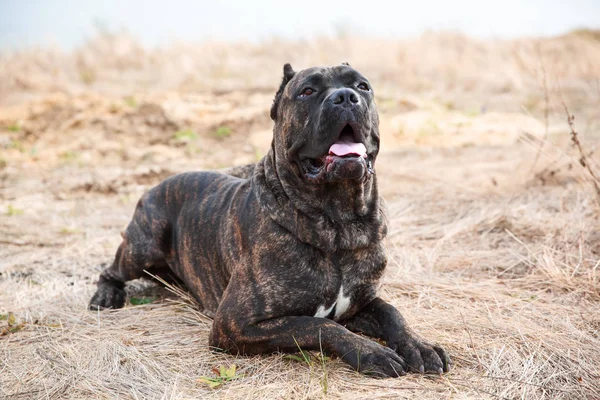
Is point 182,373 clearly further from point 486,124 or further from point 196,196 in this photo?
point 486,124

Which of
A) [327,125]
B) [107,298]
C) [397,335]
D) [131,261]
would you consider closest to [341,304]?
[397,335]

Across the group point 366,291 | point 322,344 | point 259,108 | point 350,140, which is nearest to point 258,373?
point 322,344

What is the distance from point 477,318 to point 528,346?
1.46 feet

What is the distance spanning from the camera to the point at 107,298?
4.34 m

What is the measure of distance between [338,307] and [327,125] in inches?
38.3

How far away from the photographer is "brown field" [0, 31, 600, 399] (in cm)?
309

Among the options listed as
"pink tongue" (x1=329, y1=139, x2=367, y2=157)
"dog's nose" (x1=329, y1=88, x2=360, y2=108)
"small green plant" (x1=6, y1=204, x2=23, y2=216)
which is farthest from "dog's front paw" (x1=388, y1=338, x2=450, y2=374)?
"small green plant" (x1=6, y1=204, x2=23, y2=216)

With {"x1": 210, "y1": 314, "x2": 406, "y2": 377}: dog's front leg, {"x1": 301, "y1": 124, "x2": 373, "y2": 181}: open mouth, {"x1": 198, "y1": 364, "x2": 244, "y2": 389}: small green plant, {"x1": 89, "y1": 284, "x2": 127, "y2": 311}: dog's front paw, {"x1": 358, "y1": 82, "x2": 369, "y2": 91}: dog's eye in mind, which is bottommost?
{"x1": 89, "y1": 284, "x2": 127, "y2": 311}: dog's front paw

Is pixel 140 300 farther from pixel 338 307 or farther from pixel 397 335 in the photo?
pixel 397 335

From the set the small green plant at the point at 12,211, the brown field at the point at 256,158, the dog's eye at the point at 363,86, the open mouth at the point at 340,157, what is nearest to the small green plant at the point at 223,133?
the brown field at the point at 256,158

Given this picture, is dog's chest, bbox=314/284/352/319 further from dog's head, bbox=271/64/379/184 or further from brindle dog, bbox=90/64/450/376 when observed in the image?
dog's head, bbox=271/64/379/184

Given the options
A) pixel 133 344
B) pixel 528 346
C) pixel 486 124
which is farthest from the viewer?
pixel 486 124

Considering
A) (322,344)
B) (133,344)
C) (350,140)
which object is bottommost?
(133,344)

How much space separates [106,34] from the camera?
631 inches
